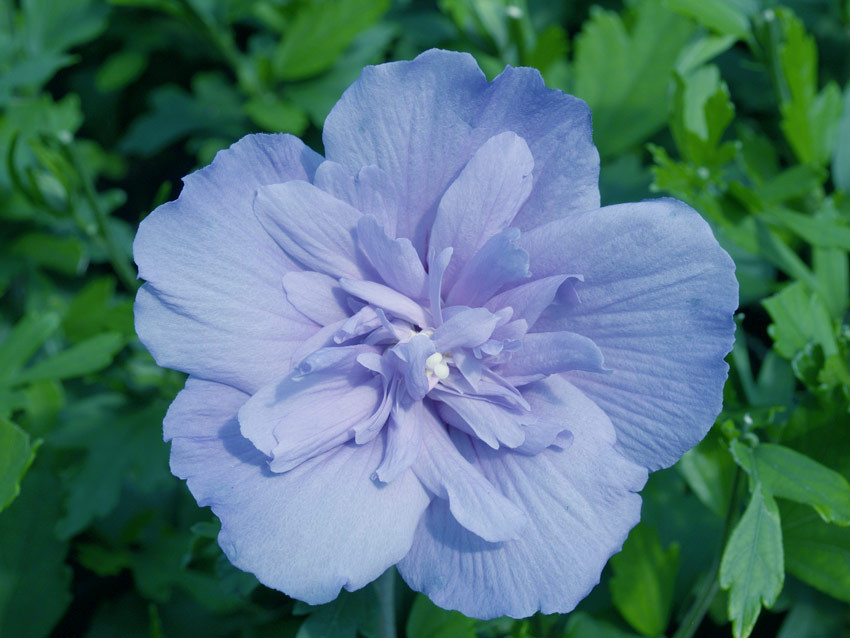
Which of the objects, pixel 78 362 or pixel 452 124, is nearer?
pixel 452 124

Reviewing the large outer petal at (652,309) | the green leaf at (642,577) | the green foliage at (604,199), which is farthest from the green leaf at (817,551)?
the large outer petal at (652,309)

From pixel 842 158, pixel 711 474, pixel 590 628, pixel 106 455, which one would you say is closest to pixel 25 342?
pixel 106 455

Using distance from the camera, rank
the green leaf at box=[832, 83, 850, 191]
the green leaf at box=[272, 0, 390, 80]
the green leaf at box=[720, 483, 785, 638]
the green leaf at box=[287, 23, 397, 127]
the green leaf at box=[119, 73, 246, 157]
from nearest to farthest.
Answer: the green leaf at box=[720, 483, 785, 638]
the green leaf at box=[832, 83, 850, 191]
the green leaf at box=[272, 0, 390, 80]
the green leaf at box=[287, 23, 397, 127]
the green leaf at box=[119, 73, 246, 157]

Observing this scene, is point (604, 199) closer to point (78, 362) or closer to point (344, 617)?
point (344, 617)

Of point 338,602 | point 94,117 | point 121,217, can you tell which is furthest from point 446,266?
point 94,117

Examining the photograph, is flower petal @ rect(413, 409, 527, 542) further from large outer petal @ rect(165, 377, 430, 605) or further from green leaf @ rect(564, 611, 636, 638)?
green leaf @ rect(564, 611, 636, 638)

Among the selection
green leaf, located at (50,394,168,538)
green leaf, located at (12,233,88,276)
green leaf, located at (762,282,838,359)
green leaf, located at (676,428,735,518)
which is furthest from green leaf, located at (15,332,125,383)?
green leaf, located at (762,282,838,359)

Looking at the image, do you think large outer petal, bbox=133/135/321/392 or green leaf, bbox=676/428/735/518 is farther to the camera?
green leaf, bbox=676/428/735/518
